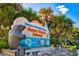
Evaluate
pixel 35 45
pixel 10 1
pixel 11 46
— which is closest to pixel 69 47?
pixel 35 45

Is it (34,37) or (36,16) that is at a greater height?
(36,16)

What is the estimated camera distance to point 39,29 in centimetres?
116

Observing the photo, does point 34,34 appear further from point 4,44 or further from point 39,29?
point 4,44

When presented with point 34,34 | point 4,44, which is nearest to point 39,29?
point 34,34

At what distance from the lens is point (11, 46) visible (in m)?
1.15

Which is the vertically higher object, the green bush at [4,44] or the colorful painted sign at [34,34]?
the colorful painted sign at [34,34]

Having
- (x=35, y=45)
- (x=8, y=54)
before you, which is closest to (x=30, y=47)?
(x=35, y=45)

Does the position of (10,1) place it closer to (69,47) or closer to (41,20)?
(41,20)

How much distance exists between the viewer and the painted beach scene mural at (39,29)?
1.14 meters

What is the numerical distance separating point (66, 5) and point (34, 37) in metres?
0.27

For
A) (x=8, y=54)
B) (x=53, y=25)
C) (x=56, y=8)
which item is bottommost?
(x=8, y=54)

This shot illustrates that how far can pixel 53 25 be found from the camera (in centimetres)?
116

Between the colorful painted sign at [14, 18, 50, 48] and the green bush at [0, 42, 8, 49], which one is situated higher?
the colorful painted sign at [14, 18, 50, 48]

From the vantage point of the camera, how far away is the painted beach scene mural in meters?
1.14
